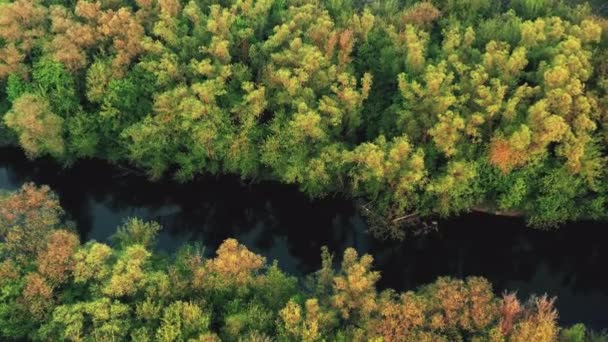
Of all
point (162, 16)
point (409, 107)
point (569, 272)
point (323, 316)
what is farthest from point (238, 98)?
point (569, 272)

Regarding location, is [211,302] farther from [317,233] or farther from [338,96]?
[338,96]

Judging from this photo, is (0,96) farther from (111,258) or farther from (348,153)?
(348,153)

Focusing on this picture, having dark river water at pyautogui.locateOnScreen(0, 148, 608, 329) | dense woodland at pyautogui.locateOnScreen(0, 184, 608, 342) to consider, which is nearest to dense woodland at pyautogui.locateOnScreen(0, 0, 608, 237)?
dark river water at pyautogui.locateOnScreen(0, 148, 608, 329)

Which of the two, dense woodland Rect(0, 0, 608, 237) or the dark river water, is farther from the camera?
the dark river water

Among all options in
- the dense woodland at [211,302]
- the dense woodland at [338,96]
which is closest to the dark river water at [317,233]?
the dense woodland at [338,96]

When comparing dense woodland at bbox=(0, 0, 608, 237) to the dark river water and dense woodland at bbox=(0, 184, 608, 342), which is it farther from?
dense woodland at bbox=(0, 184, 608, 342)

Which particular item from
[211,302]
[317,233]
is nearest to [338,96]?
[317,233]
